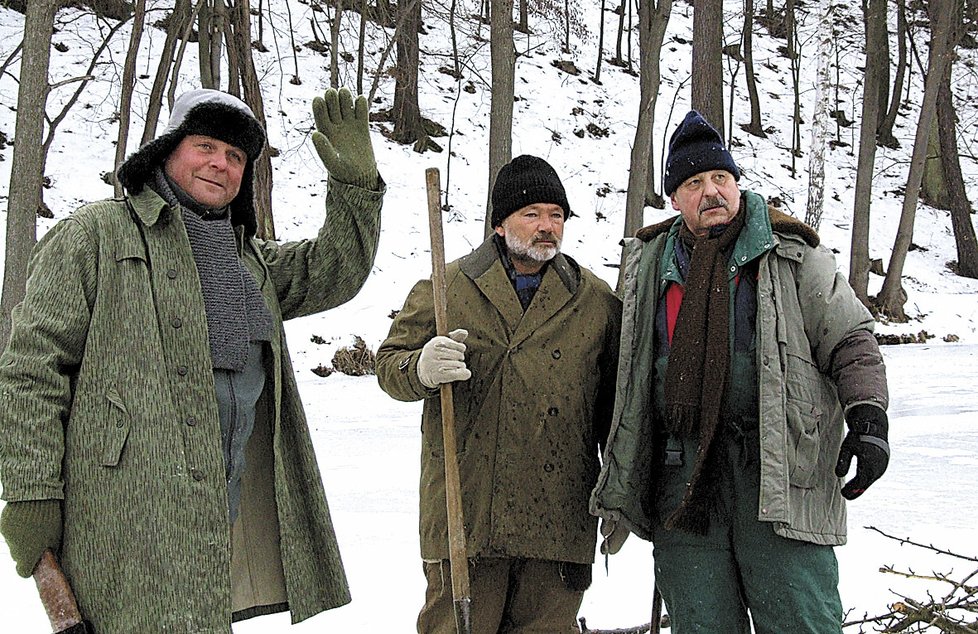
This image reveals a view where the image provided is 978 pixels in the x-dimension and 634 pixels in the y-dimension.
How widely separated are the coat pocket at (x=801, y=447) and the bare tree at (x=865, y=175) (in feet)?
41.8

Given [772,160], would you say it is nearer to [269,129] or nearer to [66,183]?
[269,129]

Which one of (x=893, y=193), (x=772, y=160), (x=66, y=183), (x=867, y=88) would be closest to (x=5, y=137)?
(x=66, y=183)

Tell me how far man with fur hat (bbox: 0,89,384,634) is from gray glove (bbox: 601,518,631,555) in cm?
79

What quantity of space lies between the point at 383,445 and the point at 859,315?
5049 millimetres

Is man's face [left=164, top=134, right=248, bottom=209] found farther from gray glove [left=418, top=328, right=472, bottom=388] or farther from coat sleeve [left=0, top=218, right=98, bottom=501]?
gray glove [left=418, top=328, right=472, bottom=388]

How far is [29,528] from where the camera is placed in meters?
1.97

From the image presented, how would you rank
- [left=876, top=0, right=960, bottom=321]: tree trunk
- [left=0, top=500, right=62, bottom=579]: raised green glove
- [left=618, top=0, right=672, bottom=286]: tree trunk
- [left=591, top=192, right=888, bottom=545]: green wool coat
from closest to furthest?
[left=0, top=500, right=62, bottom=579]: raised green glove → [left=591, top=192, right=888, bottom=545]: green wool coat → [left=618, top=0, right=672, bottom=286]: tree trunk → [left=876, top=0, right=960, bottom=321]: tree trunk

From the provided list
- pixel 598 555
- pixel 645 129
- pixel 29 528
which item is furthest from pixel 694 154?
pixel 645 129

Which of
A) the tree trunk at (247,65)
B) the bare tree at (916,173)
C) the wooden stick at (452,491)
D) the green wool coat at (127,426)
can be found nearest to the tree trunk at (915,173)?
the bare tree at (916,173)

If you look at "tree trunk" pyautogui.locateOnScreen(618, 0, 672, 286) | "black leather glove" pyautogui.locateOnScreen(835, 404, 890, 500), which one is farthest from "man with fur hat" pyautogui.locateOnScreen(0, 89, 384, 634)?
"tree trunk" pyautogui.locateOnScreen(618, 0, 672, 286)

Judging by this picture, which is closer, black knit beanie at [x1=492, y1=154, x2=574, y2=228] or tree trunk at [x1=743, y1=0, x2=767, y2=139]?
black knit beanie at [x1=492, y1=154, x2=574, y2=228]

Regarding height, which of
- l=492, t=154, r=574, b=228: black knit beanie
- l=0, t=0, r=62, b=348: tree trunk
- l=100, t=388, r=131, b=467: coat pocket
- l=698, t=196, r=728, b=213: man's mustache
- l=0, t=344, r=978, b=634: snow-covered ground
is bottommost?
l=0, t=344, r=978, b=634: snow-covered ground

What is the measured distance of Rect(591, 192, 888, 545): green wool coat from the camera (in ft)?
8.18

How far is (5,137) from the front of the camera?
1471cm
